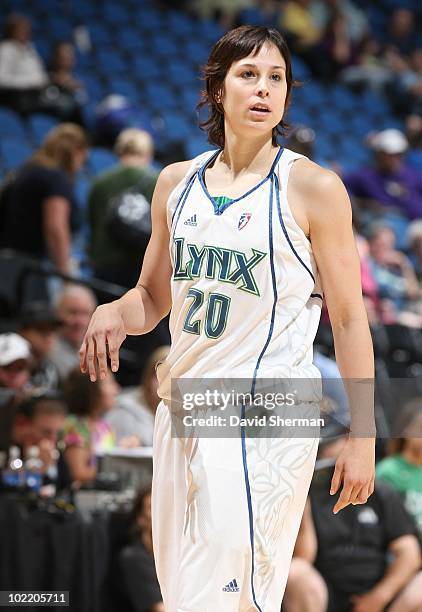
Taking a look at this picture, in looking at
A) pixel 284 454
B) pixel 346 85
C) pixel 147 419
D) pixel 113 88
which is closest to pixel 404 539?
pixel 147 419

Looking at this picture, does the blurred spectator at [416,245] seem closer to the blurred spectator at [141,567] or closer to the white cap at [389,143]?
the white cap at [389,143]

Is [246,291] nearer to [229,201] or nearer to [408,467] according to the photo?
[229,201]

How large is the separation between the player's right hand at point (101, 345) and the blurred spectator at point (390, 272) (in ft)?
19.3

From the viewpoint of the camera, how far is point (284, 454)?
3.06m

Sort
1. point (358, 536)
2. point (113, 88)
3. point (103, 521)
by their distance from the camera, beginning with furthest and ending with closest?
point (113, 88), point (358, 536), point (103, 521)

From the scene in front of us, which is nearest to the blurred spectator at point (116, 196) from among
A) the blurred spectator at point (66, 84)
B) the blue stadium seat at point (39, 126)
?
the blue stadium seat at point (39, 126)

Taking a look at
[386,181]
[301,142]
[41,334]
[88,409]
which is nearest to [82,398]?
[88,409]

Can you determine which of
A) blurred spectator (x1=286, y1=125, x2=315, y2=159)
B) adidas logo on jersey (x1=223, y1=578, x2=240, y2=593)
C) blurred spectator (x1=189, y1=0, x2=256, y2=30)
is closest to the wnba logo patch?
adidas logo on jersey (x1=223, y1=578, x2=240, y2=593)

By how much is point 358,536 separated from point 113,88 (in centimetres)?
636

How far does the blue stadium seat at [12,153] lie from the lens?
8951 millimetres

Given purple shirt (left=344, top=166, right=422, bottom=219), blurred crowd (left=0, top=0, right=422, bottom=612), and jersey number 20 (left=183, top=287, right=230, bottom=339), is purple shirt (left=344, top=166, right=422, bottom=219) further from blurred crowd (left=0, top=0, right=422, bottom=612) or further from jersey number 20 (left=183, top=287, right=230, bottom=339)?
jersey number 20 (left=183, top=287, right=230, bottom=339)

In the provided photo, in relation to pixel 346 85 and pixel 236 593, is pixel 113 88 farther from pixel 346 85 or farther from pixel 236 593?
pixel 236 593

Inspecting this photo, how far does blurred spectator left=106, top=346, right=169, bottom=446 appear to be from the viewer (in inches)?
232

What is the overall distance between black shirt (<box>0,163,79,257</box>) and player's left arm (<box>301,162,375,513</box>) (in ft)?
12.9
